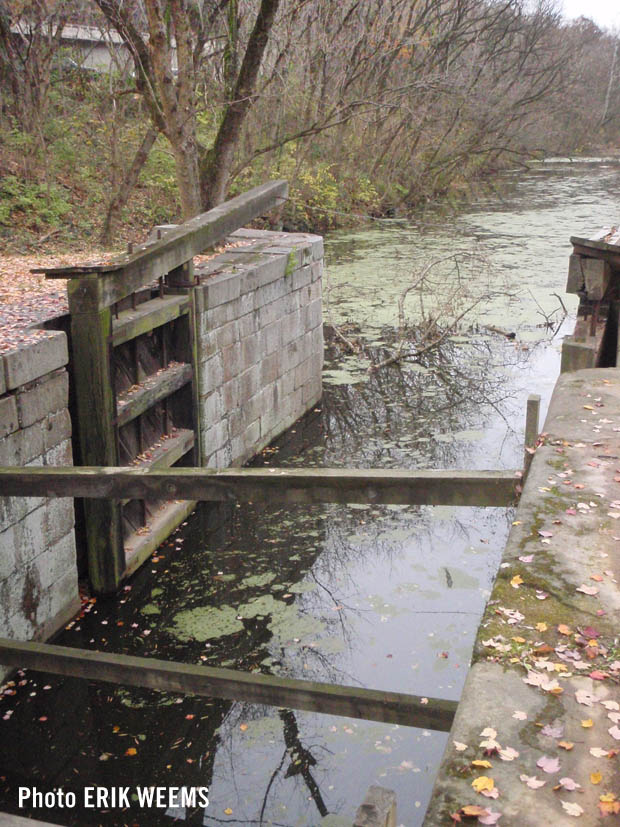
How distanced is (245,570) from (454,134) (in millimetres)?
23174

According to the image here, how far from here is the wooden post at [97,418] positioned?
597 cm

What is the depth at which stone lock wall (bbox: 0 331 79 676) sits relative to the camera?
16.9 ft

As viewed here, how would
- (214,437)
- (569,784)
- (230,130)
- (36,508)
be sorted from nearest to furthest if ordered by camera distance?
(569,784), (36,508), (214,437), (230,130)

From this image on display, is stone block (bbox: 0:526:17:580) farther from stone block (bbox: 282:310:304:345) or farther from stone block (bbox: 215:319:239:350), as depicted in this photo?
stone block (bbox: 282:310:304:345)

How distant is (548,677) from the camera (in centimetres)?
230

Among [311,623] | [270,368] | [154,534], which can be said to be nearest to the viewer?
[311,623]

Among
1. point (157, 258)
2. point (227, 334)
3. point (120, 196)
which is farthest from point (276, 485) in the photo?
point (120, 196)

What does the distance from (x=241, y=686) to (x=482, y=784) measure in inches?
90.1

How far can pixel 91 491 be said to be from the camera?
3883mm

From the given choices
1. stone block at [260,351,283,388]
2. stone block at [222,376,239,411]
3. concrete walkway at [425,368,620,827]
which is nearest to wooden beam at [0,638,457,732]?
concrete walkway at [425,368,620,827]

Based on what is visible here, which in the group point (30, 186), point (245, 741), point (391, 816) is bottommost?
point (245, 741)

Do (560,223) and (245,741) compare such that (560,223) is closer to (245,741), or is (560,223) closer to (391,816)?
(245,741)

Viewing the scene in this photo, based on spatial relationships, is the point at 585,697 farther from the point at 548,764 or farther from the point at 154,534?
the point at 154,534

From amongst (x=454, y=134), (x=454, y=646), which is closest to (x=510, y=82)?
(x=454, y=134)
